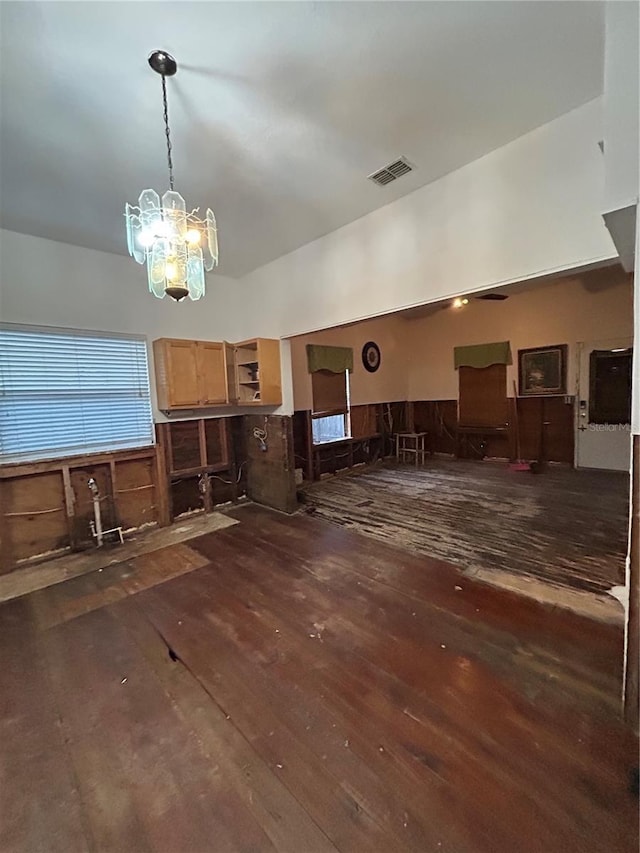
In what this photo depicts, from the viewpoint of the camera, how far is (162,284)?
207cm

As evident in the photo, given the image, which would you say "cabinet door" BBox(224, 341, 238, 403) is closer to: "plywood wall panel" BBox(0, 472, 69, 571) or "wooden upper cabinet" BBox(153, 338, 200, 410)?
"wooden upper cabinet" BBox(153, 338, 200, 410)

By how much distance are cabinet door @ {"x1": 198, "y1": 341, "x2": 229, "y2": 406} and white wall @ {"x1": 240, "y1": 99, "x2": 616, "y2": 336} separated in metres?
1.46

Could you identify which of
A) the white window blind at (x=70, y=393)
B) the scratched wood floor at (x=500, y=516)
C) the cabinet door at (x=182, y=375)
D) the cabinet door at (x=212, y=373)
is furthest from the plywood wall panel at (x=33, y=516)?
the scratched wood floor at (x=500, y=516)

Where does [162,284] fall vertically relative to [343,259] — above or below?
below

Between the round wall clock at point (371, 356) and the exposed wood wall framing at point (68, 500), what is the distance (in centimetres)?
471

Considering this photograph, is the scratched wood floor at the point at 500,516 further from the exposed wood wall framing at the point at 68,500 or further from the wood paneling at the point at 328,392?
the exposed wood wall framing at the point at 68,500

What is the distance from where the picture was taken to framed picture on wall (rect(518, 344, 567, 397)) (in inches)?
255

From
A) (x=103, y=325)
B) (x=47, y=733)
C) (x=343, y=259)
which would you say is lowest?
(x=47, y=733)

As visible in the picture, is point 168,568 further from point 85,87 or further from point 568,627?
point 85,87

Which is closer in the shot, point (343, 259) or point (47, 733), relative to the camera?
point (47, 733)

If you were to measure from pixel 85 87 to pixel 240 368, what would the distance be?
3217mm

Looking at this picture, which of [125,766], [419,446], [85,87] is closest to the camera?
[125,766]

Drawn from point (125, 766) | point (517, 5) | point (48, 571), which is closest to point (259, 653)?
point (125, 766)

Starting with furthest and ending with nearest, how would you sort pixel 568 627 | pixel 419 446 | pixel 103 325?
pixel 419 446, pixel 103 325, pixel 568 627
